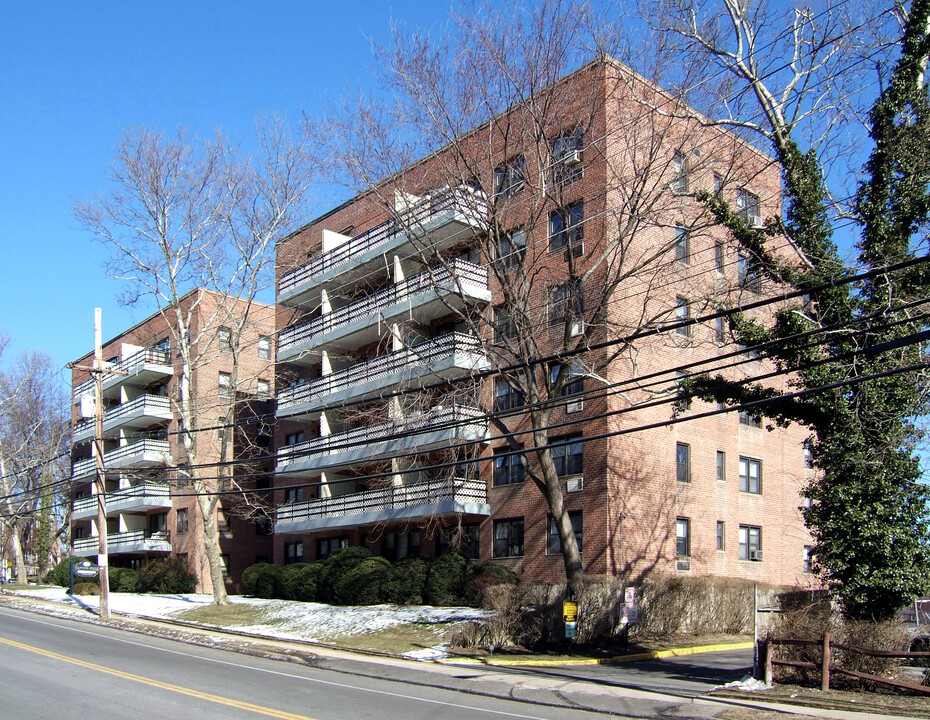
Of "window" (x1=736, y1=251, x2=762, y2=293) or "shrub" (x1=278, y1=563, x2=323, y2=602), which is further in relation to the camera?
"shrub" (x1=278, y1=563, x2=323, y2=602)

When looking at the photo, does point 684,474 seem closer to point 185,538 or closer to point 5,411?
point 185,538

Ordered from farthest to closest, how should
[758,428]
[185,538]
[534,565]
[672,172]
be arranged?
[185,538], [758,428], [534,565], [672,172]

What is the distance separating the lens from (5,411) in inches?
2478

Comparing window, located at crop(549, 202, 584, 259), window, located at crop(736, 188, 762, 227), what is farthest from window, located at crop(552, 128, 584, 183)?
window, located at crop(736, 188, 762, 227)

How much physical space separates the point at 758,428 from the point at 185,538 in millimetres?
29234

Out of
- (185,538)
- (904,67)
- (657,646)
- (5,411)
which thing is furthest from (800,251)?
(5,411)

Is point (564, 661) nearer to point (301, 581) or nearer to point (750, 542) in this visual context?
point (750, 542)

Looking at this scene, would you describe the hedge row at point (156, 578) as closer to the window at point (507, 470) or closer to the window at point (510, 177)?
the window at point (507, 470)

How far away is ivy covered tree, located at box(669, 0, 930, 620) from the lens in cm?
1670

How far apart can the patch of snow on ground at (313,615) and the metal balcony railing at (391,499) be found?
3.44m

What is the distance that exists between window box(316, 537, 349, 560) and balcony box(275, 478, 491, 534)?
1880mm

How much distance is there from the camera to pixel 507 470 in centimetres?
2916

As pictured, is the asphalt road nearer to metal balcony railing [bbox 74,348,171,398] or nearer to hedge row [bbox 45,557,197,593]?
hedge row [bbox 45,557,197,593]

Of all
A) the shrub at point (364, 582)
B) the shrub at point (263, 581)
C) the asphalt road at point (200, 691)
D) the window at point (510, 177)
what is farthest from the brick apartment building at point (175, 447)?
the asphalt road at point (200, 691)
